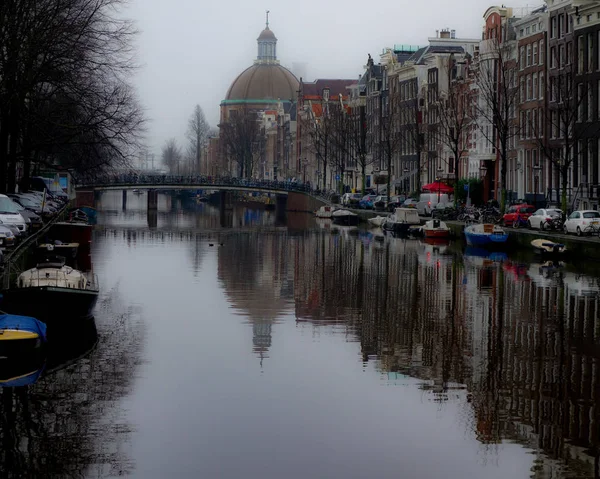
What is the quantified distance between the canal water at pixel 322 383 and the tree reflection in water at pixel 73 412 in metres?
0.05

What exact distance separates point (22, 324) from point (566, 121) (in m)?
47.2

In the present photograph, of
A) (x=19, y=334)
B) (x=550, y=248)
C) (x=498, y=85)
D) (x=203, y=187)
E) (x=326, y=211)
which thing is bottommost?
(x=19, y=334)

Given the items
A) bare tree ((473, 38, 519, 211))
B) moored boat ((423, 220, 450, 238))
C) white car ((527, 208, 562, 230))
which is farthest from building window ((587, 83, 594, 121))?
moored boat ((423, 220, 450, 238))

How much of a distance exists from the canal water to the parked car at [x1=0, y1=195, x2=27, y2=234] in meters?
4.36

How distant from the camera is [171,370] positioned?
2617 centimetres

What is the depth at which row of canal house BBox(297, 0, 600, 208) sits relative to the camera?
71.4 meters

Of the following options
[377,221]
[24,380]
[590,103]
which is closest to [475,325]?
[24,380]

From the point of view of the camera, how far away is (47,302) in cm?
2995

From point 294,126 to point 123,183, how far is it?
72372 mm

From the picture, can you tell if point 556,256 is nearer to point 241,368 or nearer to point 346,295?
point 346,295

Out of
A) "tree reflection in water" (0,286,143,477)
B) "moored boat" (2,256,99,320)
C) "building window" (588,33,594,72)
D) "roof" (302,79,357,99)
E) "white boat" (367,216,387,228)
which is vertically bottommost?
"tree reflection in water" (0,286,143,477)

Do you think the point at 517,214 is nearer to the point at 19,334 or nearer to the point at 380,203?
the point at 380,203

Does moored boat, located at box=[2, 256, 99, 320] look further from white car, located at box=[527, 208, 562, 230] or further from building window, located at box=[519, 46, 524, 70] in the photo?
building window, located at box=[519, 46, 524, 70]

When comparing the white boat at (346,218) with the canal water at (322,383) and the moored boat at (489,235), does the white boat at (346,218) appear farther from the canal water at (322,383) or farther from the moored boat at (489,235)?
the canal water at (322,383)
